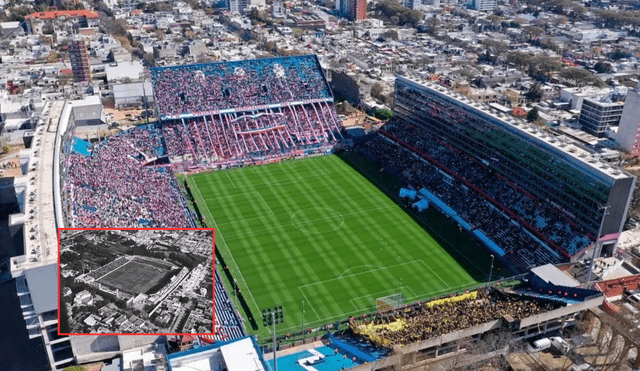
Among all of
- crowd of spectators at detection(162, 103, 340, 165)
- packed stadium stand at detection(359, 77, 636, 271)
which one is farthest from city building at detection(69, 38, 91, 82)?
packed stadium stand at detection(359, 77, 636, 271)

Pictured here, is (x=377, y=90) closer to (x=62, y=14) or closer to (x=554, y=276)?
(x=554, y=276)

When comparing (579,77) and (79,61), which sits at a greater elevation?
(79,61)

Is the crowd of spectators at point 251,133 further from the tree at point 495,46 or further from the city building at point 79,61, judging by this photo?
the tree at point 495,46

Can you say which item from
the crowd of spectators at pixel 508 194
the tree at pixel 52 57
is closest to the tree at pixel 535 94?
the crowd of spectators at pixel 508 194

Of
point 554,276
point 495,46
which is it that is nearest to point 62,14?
point 495,46

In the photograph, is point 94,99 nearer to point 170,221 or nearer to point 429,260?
point 170,221
